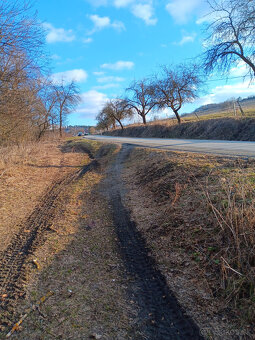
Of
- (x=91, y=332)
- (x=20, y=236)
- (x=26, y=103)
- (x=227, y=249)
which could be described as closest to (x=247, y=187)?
(x=227, y=249)

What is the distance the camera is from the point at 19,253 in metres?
4.05

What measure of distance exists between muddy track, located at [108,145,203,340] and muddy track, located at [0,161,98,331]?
1.61m

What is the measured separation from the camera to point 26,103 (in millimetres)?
10922

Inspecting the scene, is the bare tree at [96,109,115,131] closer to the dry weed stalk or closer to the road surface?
the road surface

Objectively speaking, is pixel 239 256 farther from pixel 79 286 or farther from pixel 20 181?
pixel 20 181

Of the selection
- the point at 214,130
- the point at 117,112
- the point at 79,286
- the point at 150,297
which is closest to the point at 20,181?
the point at 79,286

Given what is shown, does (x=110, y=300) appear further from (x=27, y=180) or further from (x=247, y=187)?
(x=27, y=180)

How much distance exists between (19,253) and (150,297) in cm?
264

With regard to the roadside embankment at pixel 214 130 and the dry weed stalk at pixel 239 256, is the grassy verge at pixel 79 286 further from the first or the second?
the roadside embankment at pixel 214 130

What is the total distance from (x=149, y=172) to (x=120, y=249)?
178 inches

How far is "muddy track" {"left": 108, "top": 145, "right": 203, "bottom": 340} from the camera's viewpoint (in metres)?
2.36

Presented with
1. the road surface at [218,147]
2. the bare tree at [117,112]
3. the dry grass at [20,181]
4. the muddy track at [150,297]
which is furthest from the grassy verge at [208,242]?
the bare tree at [117,112]

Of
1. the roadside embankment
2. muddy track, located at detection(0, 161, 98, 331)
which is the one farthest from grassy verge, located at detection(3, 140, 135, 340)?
the roadside embankment

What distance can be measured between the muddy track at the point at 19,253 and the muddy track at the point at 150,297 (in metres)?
1.61
